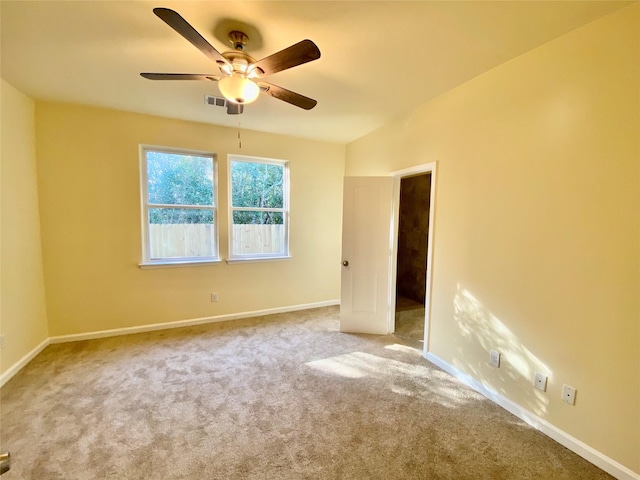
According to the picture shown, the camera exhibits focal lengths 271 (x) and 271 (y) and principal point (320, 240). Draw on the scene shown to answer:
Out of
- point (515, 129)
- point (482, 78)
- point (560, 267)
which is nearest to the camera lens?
point (560, 267)

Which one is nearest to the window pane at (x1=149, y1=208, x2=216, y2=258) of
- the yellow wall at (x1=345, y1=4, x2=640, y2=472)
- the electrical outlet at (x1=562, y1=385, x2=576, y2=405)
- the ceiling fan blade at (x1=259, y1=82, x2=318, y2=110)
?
the ceiling fan blade at (x1=259, y1=82, x2=318, y2=110)

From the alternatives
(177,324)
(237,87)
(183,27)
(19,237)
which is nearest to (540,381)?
(237,87)

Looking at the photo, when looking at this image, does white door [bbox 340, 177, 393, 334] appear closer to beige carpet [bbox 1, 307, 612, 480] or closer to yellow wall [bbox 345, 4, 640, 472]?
beige carpet [bbox 1, 307, 612, 480]

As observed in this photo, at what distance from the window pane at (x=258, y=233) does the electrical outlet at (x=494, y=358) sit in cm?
285

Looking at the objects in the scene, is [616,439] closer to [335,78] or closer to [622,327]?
[622,327]

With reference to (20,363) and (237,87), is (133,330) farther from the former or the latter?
(237,87)

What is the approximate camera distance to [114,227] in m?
3.14

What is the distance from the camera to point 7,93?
2.38m

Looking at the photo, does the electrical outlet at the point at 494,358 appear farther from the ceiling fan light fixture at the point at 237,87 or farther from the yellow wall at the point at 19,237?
the yellow wall at the point at 19,237

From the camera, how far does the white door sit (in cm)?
333

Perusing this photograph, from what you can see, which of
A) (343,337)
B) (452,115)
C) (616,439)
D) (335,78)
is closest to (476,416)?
(616,439)

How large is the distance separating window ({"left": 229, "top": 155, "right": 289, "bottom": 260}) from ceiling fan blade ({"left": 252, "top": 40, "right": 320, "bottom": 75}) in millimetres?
2262

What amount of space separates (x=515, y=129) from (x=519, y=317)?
4.53ft

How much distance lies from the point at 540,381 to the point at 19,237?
14.8 ft
